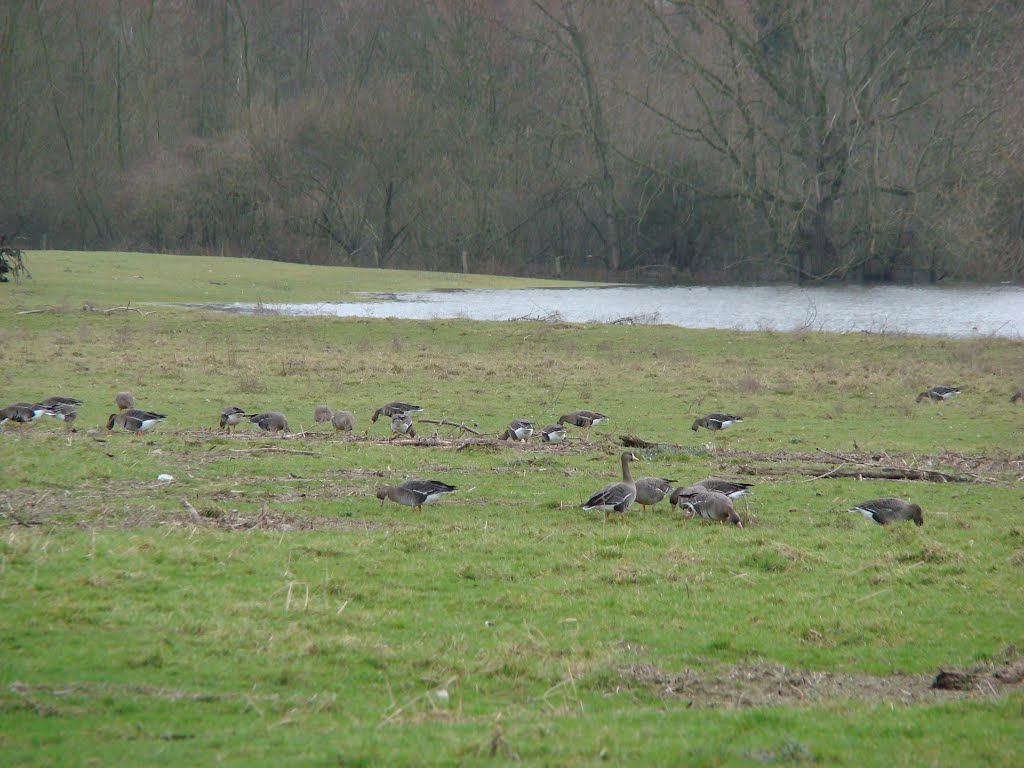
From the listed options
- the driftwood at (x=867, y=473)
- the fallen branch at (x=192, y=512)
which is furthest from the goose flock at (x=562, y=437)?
the fallen branch at (x=192, y=512)

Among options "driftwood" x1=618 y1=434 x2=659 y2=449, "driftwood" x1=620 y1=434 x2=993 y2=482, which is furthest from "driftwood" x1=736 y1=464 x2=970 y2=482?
"driftwood" x1=618 y1=434 x2=659 y2=449

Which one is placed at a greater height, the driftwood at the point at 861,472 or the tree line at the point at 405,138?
the tree line at the point at 405,138

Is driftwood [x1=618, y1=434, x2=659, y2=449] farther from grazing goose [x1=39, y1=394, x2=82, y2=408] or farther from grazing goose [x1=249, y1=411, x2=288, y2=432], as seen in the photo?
grazing goose [x1=39, y1=394, x2=82, y2=408]

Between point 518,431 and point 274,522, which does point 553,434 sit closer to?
point 518,431

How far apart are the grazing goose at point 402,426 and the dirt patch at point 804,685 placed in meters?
11.6

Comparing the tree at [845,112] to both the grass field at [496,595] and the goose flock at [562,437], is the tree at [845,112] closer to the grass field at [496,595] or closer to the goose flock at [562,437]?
the goose flock at [562,437]

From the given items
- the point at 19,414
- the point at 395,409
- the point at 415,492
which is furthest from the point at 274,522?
the point at 19,414

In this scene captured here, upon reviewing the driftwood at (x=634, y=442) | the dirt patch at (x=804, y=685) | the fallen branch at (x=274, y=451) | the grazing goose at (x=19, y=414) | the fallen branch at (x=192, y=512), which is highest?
the grazing goose at (x=19, y=414)

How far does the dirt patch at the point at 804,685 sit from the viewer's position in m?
8.20

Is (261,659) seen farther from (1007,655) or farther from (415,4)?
(415,4)

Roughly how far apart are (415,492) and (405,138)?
7246 cm

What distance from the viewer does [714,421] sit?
22.2 meters

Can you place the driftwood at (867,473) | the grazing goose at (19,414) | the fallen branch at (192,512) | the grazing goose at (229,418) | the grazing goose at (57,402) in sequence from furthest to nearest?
the grazing goose at (229,418)
the grazing goose at (57,402)
the grazing goose at (19,414)
the driftwood at (867,473)
the fallen branch at (192,512)

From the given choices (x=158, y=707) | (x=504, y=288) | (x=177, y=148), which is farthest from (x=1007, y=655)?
(x=177, y=148)
